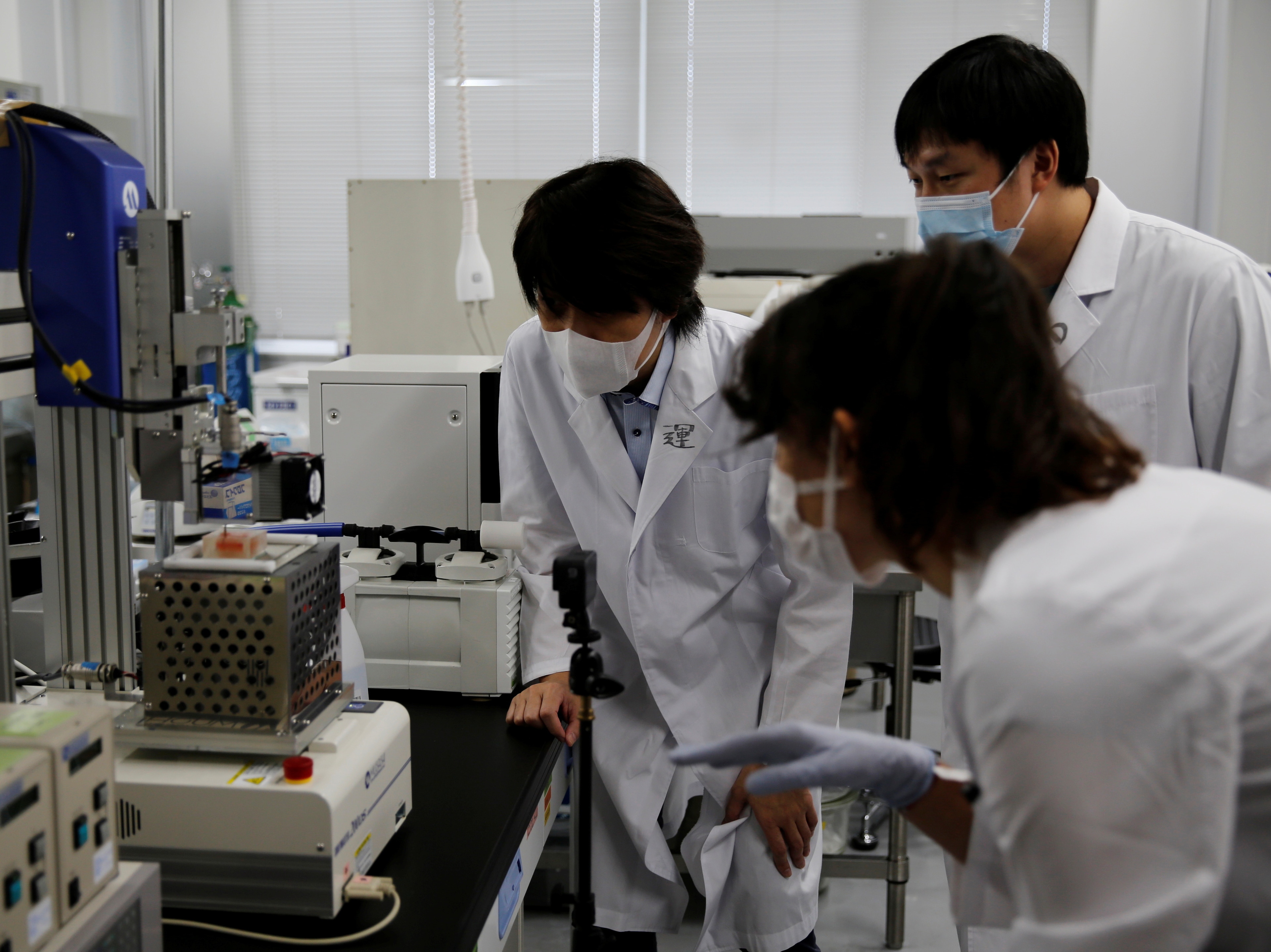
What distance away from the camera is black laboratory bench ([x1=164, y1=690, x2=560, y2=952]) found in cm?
90

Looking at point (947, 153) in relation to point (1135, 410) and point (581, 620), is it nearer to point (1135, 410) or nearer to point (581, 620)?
point (1135, 410)

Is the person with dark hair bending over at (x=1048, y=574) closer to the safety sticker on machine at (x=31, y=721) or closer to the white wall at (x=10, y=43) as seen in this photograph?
the safety sticker on machine at (x=31, y=721)

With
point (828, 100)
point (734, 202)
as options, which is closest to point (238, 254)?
point (734, 202)

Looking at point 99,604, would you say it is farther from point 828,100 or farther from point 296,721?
point 828,100

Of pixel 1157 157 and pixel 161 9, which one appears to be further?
pixel 1157 157

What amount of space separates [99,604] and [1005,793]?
3.01 ft

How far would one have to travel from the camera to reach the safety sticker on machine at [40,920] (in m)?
0.68

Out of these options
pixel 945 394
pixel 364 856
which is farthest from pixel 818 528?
pixel 364 856

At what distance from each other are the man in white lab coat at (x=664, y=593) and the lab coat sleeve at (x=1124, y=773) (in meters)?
0.75

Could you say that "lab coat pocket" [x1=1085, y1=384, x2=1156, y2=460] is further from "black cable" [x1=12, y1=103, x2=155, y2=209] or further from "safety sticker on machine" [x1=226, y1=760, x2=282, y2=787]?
"black cable" [x1=12, y1=103, x2=155, y2=209]

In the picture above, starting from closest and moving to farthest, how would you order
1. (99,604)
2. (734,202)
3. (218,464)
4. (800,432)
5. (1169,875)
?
1. (1169,875)
2. (800,432)
3. (99,604)
4. (218,464)
5. (734,202)

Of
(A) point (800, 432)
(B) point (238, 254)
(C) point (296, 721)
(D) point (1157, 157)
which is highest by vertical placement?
(D) point (1157, 157)

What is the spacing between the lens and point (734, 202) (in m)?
4.26

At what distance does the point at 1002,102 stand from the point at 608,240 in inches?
21.6
